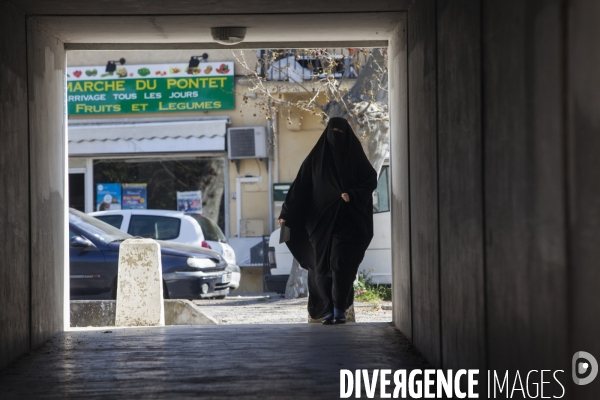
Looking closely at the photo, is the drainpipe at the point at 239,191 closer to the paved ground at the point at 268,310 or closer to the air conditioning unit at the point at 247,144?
the air conditioning unit at the point at 247,144

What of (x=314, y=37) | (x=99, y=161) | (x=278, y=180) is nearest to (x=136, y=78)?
(x=99, y=161)

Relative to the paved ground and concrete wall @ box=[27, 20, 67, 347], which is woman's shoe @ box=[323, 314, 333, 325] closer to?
the paved ground

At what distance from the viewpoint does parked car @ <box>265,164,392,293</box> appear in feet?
48.0

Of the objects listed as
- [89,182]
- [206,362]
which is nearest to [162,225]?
[89,182]

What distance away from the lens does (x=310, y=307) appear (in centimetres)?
863

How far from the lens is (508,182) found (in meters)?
3.65

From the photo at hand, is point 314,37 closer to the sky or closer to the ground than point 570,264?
closer to the sky

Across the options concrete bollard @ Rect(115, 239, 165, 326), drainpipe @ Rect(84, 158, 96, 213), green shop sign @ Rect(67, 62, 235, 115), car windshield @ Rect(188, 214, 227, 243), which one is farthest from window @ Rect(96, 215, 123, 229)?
concrete bollard @ Rect(115, 239, 165, 326)

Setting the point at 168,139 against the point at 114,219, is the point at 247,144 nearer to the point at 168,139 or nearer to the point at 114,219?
the point at 168,139

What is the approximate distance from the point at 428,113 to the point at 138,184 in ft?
52.7

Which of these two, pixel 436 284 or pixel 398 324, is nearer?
pixel 436 284

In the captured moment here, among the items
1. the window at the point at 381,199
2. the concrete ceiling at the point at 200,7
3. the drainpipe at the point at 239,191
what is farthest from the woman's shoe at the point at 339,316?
the drainpipe at the point at 239,191

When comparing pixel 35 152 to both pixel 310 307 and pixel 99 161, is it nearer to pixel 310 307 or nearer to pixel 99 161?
pixel 310 307

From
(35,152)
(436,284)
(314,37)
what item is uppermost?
(314,37)
